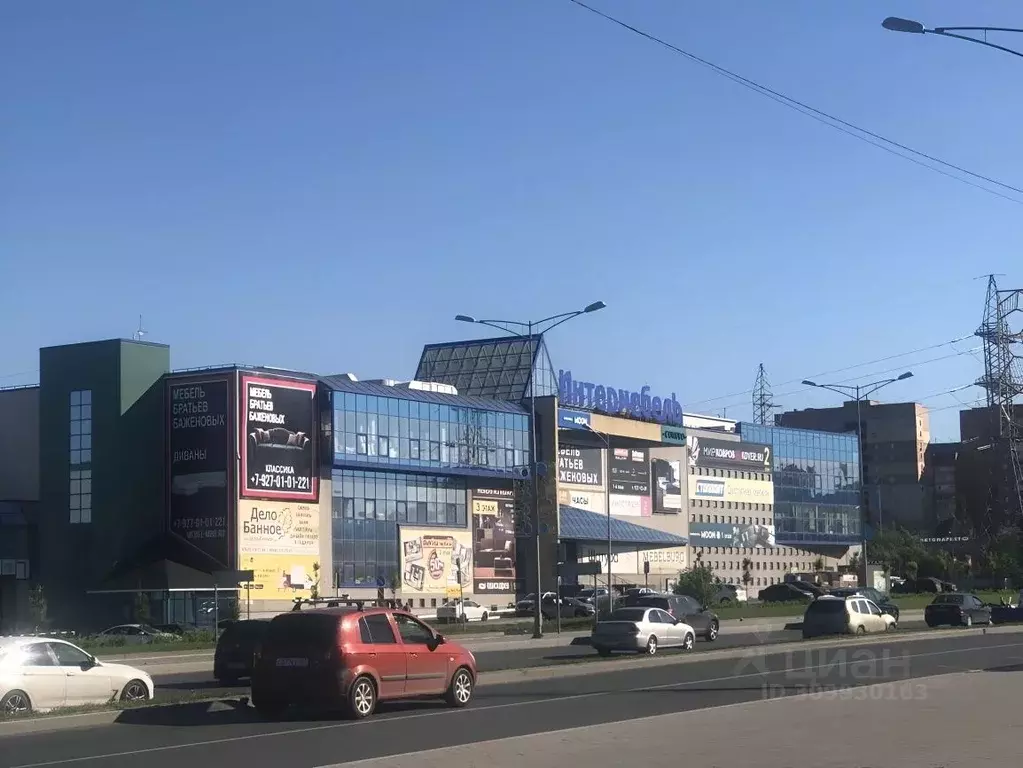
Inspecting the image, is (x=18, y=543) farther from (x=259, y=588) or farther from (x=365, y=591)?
(x=365, y=591)

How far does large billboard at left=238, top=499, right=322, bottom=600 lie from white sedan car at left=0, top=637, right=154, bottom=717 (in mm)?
45615

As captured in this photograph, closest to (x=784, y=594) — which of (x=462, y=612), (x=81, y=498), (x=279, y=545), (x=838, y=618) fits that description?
(x=462, y=612)

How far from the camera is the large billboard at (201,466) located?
224 ft

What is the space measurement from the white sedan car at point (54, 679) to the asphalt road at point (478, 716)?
5.33 feet

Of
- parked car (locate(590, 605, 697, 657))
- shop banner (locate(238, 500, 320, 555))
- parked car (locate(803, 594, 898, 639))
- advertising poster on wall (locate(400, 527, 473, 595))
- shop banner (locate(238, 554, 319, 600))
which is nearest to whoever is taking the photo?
parked car (locate(590, 605, 697, 657))

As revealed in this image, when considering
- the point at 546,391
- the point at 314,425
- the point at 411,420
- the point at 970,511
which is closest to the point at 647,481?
the point at 546,391

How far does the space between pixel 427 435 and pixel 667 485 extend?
31.9 metres

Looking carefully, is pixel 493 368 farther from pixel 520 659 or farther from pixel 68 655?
pixel 68 655

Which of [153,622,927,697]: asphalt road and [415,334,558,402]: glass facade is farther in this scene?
[415,334,558,402]: glass facade

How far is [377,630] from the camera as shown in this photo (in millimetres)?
20328

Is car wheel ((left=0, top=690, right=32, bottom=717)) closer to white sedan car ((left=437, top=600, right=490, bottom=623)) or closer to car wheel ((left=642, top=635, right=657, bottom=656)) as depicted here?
car wheel ((left=642, top=635, right=657, bottom=656))

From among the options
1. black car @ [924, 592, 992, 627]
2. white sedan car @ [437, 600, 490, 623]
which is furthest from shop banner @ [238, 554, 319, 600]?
black car @ [924, 592, 992, 627]

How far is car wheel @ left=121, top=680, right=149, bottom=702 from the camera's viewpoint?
21.9 m

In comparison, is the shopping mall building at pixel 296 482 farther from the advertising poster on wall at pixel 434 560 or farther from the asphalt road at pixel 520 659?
the asphalt road at pixel 520 659
